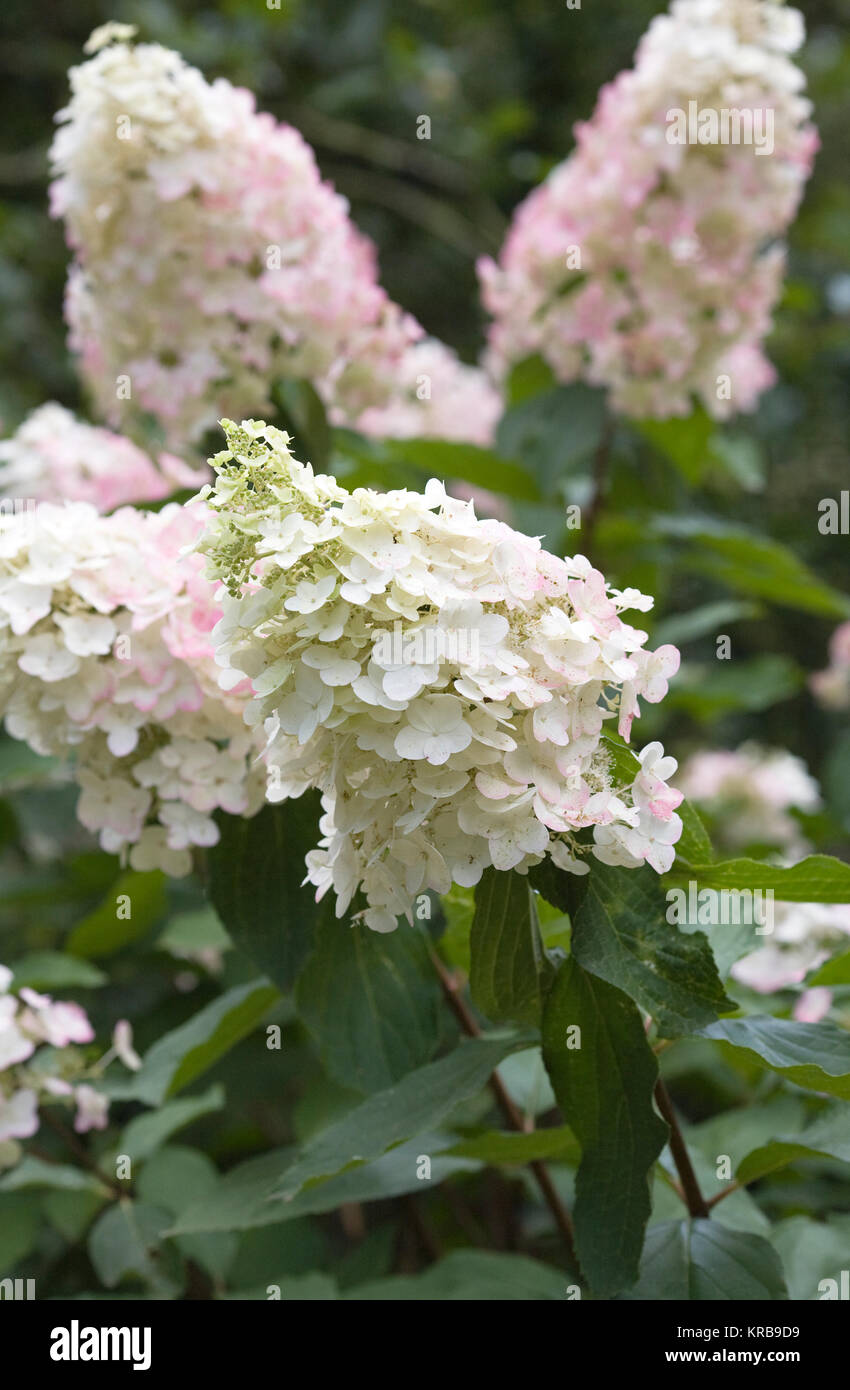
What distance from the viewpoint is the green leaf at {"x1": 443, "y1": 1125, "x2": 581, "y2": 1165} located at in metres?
0.94

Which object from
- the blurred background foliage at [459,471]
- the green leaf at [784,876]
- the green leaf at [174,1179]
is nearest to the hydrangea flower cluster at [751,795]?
the blurred background foliage at [459,471]

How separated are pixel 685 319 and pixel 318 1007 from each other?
93 cm

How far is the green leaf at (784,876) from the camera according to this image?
0.76 meters

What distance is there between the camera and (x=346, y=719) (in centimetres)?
68

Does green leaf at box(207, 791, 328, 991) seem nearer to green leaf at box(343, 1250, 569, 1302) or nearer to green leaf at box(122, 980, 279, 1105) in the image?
green leaf at box(122, 980, 279, 1105)

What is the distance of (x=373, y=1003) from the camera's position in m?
0.99

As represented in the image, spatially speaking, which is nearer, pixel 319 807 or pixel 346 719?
pixel 346 719

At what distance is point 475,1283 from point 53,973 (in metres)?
0.51

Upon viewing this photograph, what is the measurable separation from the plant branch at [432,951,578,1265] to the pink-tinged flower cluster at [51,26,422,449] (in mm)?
576

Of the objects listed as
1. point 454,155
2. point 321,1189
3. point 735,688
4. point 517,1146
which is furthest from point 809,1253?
point 454,155

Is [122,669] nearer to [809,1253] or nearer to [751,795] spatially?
[809,1253]

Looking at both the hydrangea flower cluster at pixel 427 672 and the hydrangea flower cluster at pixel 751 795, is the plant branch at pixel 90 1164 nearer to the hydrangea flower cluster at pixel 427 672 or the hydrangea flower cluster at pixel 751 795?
the hydrangea flower cluster at pixel 427 672

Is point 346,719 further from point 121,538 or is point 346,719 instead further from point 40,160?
point 40,160

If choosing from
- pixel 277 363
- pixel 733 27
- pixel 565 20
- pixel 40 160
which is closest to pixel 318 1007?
pixel 277 363
